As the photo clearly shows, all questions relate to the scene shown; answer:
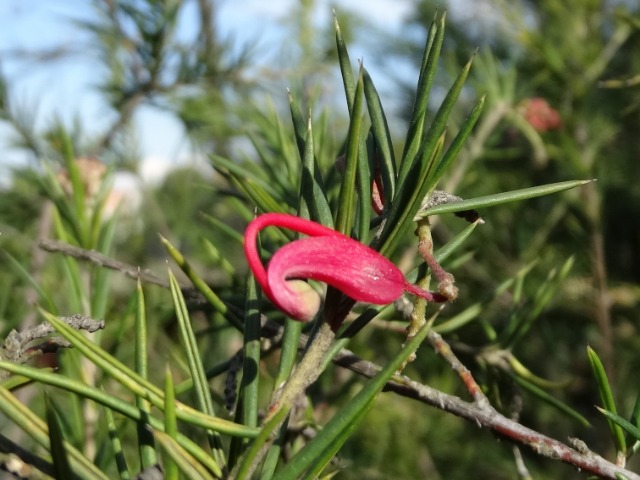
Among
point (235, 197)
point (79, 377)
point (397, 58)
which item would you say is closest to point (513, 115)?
point (235, 197)

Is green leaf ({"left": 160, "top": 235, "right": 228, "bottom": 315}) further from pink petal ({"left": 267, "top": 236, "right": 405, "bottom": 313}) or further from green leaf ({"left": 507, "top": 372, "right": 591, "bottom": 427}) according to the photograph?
green leaf ({"left": 507, "top": 372, "right": 591, "bottom": 427})

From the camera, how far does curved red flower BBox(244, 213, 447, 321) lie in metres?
0.17

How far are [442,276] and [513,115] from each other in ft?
1.38

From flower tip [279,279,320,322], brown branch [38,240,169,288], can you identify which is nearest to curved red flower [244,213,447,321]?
flower tip [279,279,320,322]

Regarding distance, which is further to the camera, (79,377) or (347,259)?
(79,377)

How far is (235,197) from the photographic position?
0.39 meters

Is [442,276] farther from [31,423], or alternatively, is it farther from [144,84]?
[144,84]

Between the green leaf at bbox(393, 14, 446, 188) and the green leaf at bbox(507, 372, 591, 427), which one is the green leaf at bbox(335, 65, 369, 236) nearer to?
the green leaf at bbox(393, 14, 446, 188)

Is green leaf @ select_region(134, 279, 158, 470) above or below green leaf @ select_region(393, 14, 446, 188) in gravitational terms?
below

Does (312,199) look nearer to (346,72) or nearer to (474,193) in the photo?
(346,72)

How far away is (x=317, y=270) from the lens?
0.17 metres

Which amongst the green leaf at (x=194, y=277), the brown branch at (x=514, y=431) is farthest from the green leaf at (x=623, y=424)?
the green leaf at (x=194, y=277)

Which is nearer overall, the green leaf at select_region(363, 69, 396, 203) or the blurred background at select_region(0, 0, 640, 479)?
the green leaf at select_region(363, 69, 396, 203)

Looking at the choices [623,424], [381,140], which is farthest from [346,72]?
[623,424]
